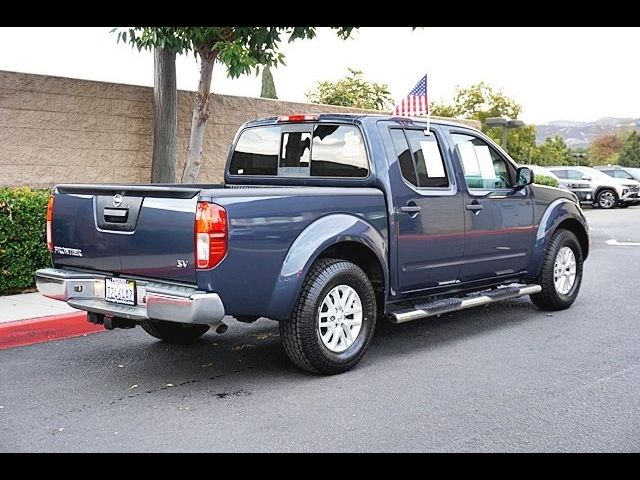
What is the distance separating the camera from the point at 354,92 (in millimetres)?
31031

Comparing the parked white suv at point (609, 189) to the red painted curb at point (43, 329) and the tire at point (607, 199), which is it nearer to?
the tire at point (607, 199)

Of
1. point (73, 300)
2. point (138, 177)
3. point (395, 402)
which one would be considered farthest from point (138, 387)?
point (138, 177)

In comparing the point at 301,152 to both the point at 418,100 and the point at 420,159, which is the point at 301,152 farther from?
the point at 418,100

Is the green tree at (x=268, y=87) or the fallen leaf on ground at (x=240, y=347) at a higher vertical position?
the green tree at (x=268, y=87)

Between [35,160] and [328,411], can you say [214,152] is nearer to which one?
[35,160]

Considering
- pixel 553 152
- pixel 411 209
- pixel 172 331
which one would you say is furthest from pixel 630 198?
pixel 553 152

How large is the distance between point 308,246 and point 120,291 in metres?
1.30

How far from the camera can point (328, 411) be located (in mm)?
4699

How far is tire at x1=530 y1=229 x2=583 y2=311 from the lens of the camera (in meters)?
7.69

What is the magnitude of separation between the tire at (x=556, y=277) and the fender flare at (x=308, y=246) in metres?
2.74

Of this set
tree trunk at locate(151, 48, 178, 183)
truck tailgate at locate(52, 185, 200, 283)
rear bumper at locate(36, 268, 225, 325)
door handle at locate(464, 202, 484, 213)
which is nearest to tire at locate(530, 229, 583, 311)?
door handle at locate(464, 202, 484, 213)

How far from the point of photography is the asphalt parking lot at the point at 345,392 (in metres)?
4.23

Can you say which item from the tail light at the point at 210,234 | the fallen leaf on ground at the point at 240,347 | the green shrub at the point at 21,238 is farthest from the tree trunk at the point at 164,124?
the tail light at the point at 210,234
